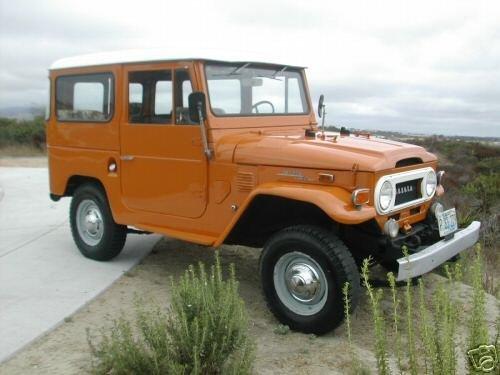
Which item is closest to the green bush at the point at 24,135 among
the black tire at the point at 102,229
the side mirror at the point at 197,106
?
the black tire at the point at 102,229

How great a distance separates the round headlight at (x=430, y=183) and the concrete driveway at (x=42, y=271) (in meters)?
3.10

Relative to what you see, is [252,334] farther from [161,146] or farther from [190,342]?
[161,146]

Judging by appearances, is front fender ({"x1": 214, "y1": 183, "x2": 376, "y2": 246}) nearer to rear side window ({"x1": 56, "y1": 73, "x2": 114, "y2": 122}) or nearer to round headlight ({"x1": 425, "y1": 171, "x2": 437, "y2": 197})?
round headlight ({"x1": 425, "y1": 171, "x2": 437, "y2": 197})

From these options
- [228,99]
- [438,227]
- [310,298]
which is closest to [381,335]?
[310,298]

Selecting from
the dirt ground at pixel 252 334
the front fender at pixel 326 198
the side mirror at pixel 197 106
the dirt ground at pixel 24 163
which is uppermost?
the side mirror at pixel 197 106

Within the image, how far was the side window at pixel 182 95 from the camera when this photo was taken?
507cm

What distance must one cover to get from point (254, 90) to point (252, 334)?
238cm

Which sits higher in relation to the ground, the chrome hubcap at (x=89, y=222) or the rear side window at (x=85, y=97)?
the rear side window at (x=85, y=97)

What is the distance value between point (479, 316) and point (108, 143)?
409 centimetres

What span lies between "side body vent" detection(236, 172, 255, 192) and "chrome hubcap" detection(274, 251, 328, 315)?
0.70m

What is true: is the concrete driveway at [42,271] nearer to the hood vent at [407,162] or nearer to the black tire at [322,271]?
the black tire at [322,271]

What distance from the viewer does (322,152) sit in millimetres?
4324

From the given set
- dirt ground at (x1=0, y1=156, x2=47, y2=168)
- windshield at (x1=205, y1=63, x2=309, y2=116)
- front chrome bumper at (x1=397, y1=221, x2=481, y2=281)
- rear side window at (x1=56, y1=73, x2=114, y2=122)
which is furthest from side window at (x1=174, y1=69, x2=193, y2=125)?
dirt ground at (x1=0, y1=156, x2=47, y2=168)

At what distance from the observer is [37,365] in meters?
3.79
